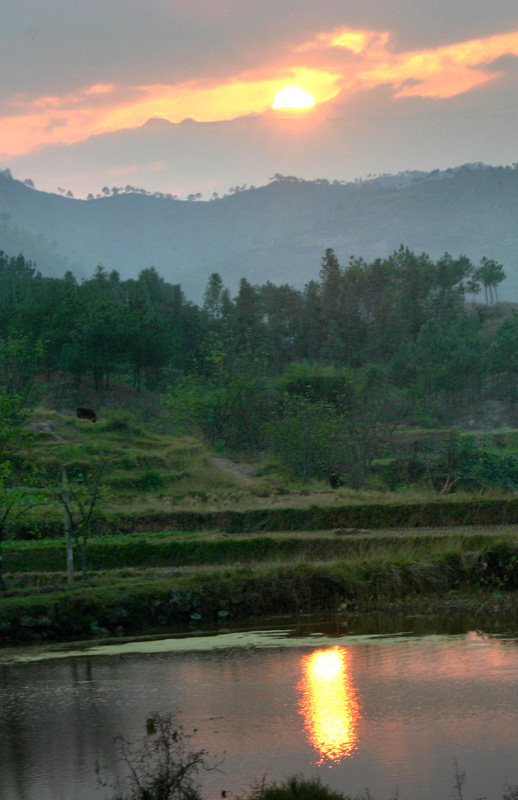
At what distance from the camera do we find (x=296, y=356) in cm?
7938

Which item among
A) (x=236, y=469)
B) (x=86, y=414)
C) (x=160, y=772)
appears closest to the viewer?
(x=160, y=772)

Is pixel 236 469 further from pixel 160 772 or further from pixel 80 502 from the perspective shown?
pixel 160 772

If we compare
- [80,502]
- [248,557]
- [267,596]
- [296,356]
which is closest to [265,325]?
[296,356]

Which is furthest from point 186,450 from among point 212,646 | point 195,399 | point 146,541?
point 212,646

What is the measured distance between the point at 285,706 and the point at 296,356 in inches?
2692

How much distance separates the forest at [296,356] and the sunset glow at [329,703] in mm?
13100

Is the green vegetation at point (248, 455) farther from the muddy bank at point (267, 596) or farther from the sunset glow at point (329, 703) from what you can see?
the sunset glow at point (329, 703)

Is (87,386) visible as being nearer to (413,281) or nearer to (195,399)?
(195,399)

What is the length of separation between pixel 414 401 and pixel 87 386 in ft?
79.6

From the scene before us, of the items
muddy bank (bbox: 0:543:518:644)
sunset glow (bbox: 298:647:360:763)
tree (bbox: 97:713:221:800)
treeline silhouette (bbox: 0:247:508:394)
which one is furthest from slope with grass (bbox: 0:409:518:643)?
treeline silhouette (bbox: 0:247:508:394)

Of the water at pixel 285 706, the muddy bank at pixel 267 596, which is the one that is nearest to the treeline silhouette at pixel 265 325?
the muddy bank at pixel 267 596

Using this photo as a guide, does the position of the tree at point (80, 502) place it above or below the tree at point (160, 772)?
above

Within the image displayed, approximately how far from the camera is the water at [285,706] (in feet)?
29.4

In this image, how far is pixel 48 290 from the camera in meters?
64.9
